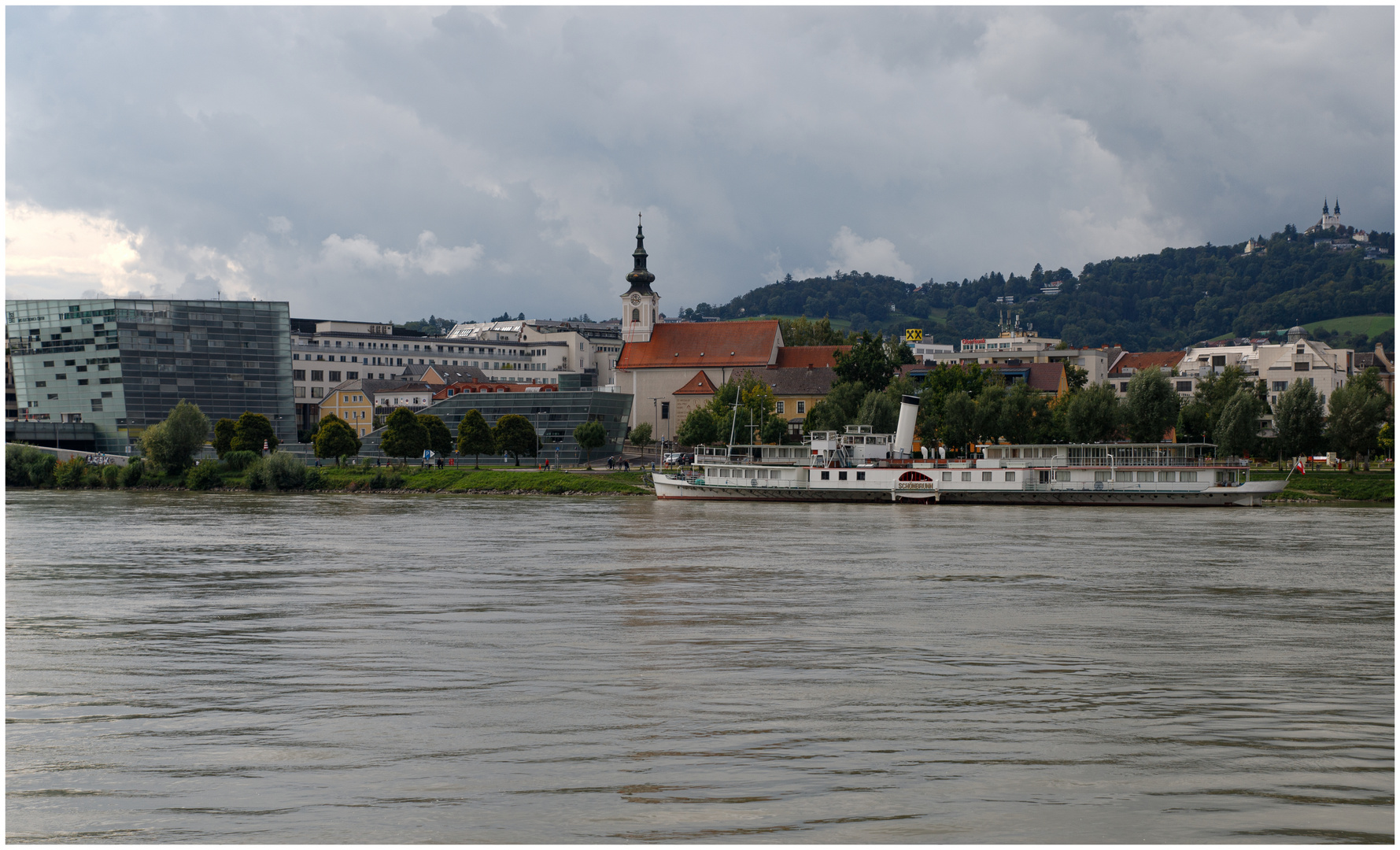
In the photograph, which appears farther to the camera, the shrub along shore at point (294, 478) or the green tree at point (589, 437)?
the green tree at point (589, 437)

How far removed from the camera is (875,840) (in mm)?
9039

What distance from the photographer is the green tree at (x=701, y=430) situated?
101850mm

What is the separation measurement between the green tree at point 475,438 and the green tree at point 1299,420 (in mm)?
52228

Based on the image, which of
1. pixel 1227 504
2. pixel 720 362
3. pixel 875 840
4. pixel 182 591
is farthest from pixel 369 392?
pixel 875 840

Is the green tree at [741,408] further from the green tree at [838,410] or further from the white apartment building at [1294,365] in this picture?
the white apartment building at [1294,365]

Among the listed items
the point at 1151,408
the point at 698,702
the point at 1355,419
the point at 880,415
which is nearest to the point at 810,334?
the point at 880,415

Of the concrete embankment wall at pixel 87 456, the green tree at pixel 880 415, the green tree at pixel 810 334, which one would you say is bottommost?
the concrete embankment wall at pixel 87 456

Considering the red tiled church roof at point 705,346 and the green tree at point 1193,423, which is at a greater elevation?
the red tiled church roof at point 705,346

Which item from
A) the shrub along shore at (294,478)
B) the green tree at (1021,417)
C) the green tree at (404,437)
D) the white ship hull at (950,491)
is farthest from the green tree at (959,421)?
the green tree at (404,437)

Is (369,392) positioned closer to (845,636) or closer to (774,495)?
(774,495)

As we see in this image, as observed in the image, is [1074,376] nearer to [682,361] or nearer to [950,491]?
[682,361]

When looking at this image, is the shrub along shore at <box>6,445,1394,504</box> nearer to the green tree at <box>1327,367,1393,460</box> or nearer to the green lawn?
the green lawn

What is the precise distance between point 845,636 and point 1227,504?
50.2 m

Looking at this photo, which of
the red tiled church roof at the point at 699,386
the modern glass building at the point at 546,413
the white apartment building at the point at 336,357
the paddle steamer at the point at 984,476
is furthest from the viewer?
the white apartment building at the point at 336,357
